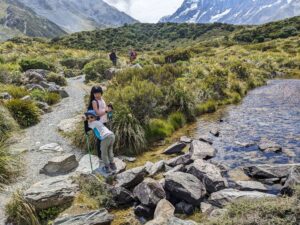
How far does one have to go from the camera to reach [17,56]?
34.6 m

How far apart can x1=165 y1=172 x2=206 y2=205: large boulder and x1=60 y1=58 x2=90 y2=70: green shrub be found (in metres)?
31.8

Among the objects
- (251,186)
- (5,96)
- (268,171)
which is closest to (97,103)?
(251,186)

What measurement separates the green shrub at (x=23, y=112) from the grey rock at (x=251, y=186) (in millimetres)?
10453

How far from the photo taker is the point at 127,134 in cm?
1291

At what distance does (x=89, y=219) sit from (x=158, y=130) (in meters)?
7.50

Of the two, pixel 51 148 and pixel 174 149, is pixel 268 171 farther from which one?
pixel 51 148

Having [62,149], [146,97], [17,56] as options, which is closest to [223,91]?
[146,97]

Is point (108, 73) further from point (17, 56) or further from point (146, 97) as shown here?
point (146, 97)

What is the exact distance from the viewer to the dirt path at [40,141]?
32.1 ft

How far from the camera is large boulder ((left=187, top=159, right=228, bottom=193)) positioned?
9156 mm

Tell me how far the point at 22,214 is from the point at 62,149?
15.5 feet

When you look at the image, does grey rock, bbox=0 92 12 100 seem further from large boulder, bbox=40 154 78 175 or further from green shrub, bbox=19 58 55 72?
green shrub, bbox=19 58 55 72

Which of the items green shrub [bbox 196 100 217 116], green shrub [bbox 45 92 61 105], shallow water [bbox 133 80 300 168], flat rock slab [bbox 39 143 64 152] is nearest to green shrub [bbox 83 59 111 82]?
green shrub [bbox 45 92 61 105]

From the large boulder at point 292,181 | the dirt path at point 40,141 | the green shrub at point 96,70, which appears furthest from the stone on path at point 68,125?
the green shrub at point 96,70
